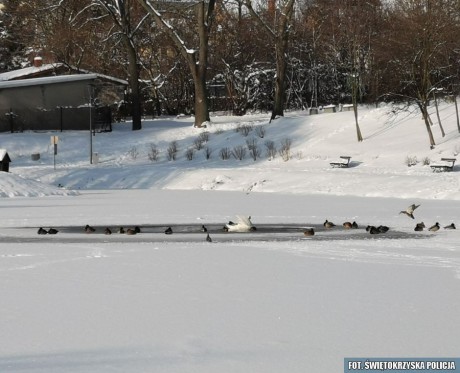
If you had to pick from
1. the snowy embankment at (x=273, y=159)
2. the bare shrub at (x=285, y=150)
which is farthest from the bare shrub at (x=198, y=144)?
the bare shrub at (x=285, y=150)

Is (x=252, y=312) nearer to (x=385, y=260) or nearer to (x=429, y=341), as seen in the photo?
(x=429, y=341)

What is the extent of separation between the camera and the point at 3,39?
83.0m

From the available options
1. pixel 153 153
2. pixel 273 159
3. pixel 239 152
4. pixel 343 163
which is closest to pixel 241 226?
pixel 343 163

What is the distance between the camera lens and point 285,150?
48031 millimetres

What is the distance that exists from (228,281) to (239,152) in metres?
36.5

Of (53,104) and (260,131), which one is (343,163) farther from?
(53,104)

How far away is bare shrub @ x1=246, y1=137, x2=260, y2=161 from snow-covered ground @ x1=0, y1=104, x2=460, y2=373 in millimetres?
11934

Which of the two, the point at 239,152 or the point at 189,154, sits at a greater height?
the point at 239,152

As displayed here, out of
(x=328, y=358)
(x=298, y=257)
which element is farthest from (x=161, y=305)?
(x=298, y=257)

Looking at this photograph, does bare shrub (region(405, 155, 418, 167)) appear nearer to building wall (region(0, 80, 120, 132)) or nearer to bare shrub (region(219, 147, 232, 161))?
bare shrub (region(219, 147, 232, 161))

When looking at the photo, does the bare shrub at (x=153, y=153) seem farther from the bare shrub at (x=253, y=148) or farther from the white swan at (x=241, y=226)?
the white swan at (x=241, y=226)

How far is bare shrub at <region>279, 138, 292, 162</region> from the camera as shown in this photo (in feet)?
155

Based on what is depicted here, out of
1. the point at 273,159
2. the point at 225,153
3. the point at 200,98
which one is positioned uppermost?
the point at 200,98

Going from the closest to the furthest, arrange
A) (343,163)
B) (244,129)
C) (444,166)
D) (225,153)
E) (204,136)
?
1. (444,166)
2. (343,163)
3. (225,153)
4. (244,129)
5. (204,136)
